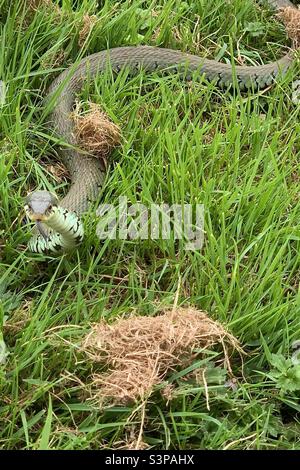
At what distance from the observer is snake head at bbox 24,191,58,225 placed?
330 cm

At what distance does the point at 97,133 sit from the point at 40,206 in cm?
83

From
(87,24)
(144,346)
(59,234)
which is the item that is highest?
(87,24)

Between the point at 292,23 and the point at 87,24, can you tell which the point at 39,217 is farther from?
the point at 292,23

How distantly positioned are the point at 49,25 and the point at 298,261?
1951 mm

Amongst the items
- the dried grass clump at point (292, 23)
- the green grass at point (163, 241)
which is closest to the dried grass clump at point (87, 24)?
the green grass at point (163, 241)

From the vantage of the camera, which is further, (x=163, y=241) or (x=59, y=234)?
(x=163, y=241)

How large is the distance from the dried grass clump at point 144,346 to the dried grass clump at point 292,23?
2.30 m

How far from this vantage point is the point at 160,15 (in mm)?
4648

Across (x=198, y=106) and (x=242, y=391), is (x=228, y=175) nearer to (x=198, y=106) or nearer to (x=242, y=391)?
(x=198, y=106)

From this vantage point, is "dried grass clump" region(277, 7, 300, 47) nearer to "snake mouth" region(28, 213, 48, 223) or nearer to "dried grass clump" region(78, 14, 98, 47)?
"dried grass clump" region(78, 14, 98, 47)

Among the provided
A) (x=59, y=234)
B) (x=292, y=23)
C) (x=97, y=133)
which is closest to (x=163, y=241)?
(x=59, y=234)

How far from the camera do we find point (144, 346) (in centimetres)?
309

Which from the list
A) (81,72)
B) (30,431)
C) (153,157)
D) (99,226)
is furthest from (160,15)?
(30,431)

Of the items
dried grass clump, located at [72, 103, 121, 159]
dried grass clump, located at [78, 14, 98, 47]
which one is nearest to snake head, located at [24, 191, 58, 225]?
dried grass clump, located at [72, 103, 121, 159]
